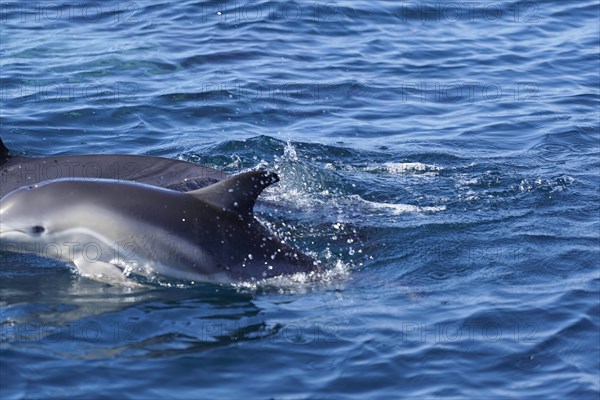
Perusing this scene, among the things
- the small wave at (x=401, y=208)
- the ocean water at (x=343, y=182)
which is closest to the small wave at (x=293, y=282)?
the ocean water at (x=343, y=182)

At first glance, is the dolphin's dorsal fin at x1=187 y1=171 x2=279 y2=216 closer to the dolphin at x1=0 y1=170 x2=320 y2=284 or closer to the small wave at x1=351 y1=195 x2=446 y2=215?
the dolphin at x1=0 y1=170 x2=320 y2=284

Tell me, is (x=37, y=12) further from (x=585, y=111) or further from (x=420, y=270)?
(x=420, y=270)

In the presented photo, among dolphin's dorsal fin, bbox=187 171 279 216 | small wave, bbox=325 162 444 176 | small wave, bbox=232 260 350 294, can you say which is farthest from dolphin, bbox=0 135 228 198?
small wave, bbox=325 162 444 176

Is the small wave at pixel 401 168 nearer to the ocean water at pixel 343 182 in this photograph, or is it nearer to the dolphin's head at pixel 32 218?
the ocean water at pixel 343 182

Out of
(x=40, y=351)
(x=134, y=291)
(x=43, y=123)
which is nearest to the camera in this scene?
(x=40, y=351)

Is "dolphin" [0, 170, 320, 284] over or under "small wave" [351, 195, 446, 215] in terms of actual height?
over

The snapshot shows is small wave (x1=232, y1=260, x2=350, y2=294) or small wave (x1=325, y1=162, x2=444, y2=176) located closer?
small wave (x1=232, y1=260, x2=350, y2=294)

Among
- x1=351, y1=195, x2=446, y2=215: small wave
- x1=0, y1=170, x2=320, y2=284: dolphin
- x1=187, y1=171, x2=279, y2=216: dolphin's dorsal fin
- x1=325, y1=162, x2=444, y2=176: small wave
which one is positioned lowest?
x1=351, y1=195, x2=446, y2=215: small wave

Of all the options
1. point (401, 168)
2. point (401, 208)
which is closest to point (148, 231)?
point (401, 208)

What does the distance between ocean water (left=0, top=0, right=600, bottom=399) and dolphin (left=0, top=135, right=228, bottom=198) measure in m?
1.07

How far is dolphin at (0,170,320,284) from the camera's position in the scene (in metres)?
9.89

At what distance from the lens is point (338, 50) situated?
19625mm

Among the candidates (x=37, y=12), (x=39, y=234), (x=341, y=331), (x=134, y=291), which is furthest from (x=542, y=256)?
(x=37, y=12)

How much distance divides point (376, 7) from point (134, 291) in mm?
13622
